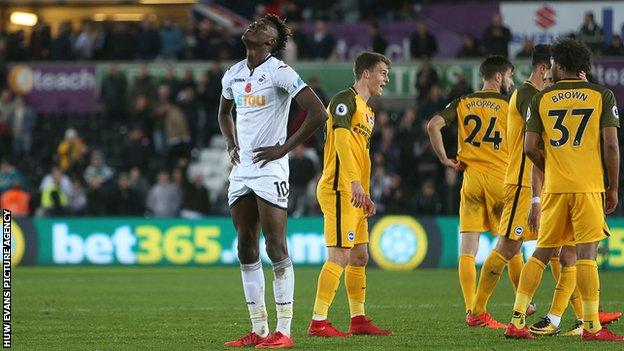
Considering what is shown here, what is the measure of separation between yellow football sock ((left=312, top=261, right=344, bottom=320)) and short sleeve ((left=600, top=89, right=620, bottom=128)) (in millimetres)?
2379

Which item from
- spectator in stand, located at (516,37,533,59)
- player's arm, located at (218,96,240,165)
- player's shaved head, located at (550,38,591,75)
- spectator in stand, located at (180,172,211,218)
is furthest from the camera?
spectator in stand, located at (516,37,533,59)

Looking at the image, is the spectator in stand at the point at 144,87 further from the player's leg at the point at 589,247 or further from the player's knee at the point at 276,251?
the player's leg at the point at 589,247

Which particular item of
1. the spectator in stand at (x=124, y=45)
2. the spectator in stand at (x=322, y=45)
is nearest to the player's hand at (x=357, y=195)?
the spectator in stand at (x=322, y=45)

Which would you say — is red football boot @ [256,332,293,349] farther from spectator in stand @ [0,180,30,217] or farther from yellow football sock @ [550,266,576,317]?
spectator in stand @ [0,180,30,217]

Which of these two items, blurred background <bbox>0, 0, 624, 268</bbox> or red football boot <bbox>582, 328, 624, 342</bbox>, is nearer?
red football boot <bbox>582, 328, 624, 342</bbox>

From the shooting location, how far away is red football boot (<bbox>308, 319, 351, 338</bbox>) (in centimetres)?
1012

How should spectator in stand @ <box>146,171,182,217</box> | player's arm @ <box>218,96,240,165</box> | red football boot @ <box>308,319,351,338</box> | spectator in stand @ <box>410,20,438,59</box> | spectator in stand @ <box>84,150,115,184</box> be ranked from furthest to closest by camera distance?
spectator in stand @ <box>410,20,438,59</box> < spectator in stand @ <box>84,150,115,184</box> < spectator in stand @ <box>146,171,182,217</box> < red football boot @ <box>308,319,351,338</box> < player's arm @ <box>218,96,240,165</box>

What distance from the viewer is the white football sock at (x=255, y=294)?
9.45 m

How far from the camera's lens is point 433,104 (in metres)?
23.7

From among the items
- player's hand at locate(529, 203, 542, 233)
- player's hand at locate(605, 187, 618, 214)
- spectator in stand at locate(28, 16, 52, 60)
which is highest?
spectator in stand at locate(28, 16, 52, 60)

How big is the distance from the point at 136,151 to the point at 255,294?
16505mm

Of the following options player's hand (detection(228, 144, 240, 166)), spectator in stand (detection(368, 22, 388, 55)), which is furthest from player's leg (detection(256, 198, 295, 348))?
spectator in stand (detection(368, 22, 388, 55))

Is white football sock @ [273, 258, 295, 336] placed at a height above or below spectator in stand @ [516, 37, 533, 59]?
below

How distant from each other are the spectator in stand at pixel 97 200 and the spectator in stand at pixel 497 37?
314 inches
